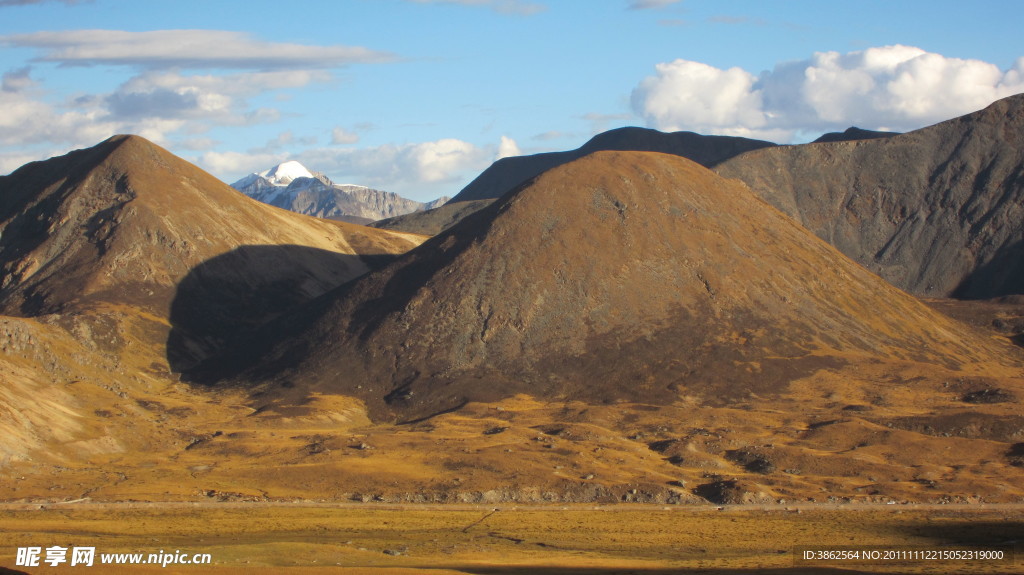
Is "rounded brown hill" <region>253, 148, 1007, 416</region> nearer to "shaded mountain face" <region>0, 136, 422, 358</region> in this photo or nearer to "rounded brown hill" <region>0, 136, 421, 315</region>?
"shaded mountain face" <region>0, 136, 422, 358</region>

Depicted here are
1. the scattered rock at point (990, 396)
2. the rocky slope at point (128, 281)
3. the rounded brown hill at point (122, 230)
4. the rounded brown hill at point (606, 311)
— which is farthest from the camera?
the rounded brown hill at point (122, 230)

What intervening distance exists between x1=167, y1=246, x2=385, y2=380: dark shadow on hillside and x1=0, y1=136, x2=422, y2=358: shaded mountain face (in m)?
0.29

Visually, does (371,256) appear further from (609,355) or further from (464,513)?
(464,513)

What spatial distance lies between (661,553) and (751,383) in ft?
180

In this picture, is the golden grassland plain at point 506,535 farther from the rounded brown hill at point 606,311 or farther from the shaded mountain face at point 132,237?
the shaded mountain face at point 132,237

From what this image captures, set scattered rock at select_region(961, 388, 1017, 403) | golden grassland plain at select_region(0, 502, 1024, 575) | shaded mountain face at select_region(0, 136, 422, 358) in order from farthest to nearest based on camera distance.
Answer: shaded mountain face at select_region(0, 136, 422, 358) < scattered rock at select_region(961, 388, 1017, 403) < golden grassland plain at select_region(0, 502, 1024, 575)

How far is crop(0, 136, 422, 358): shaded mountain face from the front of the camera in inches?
5448

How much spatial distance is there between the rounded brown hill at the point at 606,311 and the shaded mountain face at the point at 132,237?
23814 millimetres

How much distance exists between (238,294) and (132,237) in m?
15.3

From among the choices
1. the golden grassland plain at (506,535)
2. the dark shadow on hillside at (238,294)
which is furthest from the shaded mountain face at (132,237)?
the golden grassland plain at (506,535)

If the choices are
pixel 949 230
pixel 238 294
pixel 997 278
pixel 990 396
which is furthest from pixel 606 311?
pixel 949 230

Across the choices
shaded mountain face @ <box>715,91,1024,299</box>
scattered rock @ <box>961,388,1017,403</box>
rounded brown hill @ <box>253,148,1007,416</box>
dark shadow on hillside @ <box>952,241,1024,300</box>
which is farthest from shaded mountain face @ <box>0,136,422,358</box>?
dark shadow on hillside @ <box>952,241,1024,300</box>

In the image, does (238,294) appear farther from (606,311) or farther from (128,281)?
(606,311)

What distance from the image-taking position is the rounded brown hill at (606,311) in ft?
377
